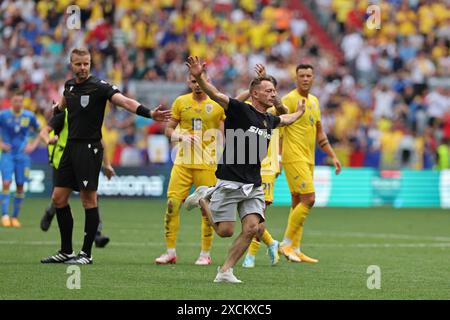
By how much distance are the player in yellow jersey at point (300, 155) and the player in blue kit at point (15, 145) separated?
673 cm

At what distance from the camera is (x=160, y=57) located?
32625 millimetres

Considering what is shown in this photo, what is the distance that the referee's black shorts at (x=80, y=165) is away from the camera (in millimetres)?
13227

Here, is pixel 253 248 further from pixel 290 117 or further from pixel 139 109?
pixel 139 109

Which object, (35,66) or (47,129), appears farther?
(35,66)

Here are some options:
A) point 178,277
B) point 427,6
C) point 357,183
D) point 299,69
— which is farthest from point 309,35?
point 178,277

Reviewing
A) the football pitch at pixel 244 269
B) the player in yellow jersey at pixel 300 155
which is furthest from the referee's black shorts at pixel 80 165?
the player in yellow jersey at pixel 300 155

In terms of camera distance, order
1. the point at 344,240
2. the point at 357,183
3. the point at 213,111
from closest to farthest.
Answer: the point at 213,111, the point at 344,240, the point at 357,183

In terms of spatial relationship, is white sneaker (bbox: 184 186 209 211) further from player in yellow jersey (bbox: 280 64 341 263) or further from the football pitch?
player in yellow jersey (bbox: 280 64 341 263)

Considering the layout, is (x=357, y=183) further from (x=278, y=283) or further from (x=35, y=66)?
(x=278, y=283)

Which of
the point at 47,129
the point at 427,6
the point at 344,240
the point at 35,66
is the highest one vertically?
the point at 427,6

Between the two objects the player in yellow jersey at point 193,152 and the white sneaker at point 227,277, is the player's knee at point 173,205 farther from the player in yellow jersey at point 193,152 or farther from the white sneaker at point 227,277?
the white sneaker at point 227,277

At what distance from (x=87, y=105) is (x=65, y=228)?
156 cm

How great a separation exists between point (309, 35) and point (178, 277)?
25551 mm

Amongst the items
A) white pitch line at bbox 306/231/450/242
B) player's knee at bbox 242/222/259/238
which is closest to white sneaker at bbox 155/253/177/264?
player's knee at bbox 242/222/259/238
